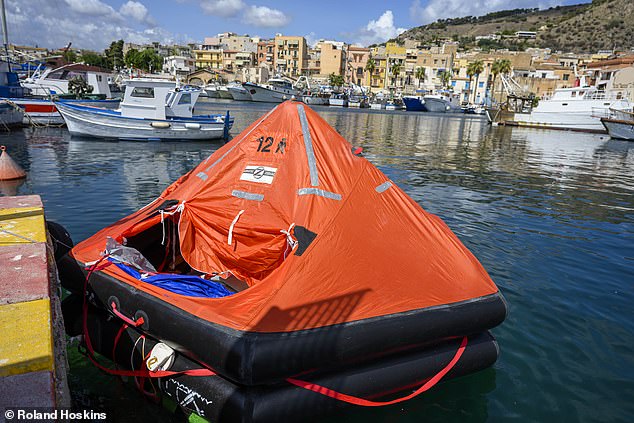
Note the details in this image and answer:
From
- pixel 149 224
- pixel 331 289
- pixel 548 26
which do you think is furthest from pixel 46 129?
pixel 548 26

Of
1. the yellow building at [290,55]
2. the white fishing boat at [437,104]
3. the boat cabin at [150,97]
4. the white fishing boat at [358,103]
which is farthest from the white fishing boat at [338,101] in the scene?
the boat cabin at [150,97]

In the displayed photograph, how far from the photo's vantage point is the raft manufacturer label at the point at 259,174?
5688 mm

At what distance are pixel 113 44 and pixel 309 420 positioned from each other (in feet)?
390

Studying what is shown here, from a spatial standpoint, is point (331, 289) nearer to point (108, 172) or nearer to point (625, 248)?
point (625, 248)

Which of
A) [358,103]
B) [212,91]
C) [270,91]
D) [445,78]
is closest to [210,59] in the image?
[212,91]

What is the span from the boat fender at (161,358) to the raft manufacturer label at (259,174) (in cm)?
241

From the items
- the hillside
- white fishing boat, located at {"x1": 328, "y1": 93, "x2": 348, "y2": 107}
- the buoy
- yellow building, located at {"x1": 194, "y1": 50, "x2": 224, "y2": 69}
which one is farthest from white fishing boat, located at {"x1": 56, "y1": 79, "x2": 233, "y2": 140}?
the hillside

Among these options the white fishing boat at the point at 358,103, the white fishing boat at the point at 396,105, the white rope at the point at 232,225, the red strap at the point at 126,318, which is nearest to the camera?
the red strap at the point at 126,318

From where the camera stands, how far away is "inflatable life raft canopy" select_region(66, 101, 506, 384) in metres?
3.84

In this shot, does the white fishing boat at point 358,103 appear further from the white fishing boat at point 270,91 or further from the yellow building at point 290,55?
the yellow building at point 290,55

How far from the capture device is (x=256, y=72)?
11406 cm

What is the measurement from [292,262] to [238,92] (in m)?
83.3

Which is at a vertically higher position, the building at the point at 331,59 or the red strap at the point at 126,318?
the building at the point at 331,59

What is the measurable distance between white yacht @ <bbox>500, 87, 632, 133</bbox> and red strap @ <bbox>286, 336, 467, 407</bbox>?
51.0 m
